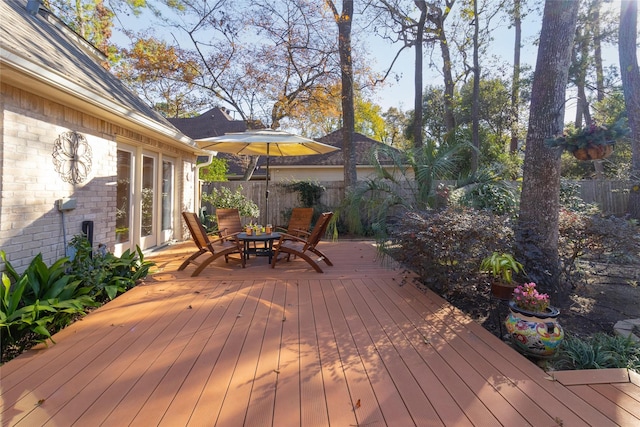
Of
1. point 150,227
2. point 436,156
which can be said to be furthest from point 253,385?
point 150,227

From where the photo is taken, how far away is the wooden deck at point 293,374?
71.0 inches

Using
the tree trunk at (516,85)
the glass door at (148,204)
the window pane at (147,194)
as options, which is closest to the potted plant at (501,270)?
the glass door at (148,204)

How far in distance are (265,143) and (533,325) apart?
5.82m

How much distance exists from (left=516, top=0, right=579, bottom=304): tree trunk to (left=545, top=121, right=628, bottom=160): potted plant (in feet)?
1.65

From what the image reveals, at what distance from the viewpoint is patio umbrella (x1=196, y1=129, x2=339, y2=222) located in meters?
5.83

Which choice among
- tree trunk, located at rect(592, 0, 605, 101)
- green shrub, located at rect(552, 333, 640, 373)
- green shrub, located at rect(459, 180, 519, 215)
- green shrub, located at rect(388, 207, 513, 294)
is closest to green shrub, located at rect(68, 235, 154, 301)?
green shrub, located at rect(388, 207, 513, 294)

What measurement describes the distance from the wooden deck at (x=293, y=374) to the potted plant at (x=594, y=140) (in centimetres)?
196

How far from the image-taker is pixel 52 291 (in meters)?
3.03

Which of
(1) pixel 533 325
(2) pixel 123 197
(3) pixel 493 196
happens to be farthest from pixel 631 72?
(2) pixel 123 197

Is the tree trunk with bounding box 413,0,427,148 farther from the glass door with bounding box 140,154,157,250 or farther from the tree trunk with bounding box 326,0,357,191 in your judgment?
the glass door with bounding box 140,154,157,250

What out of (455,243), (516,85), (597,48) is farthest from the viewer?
(516,85)

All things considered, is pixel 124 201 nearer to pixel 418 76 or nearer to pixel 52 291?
pixel 52 291

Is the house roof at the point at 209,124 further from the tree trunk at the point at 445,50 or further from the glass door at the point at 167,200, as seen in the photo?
the glass door at the point at 167,200

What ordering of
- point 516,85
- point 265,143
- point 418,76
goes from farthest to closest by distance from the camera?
point 516,85
point 418,76
point 265,143
